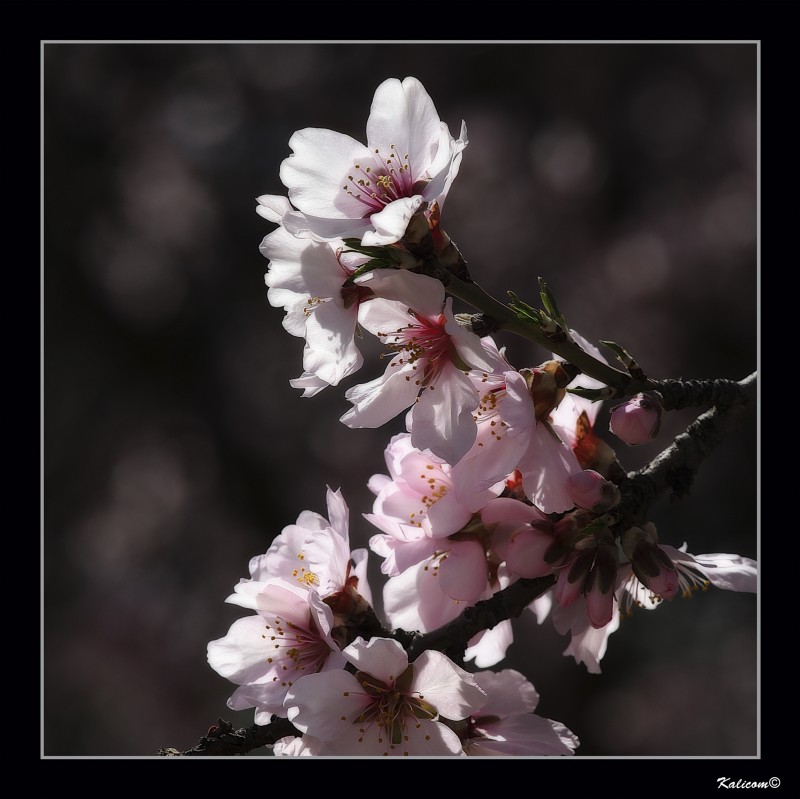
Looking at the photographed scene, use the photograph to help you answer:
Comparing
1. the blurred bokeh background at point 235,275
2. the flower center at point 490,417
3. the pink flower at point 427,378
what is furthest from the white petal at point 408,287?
the blurred bokeh background at point 235,275

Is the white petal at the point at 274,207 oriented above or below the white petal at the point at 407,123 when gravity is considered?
below

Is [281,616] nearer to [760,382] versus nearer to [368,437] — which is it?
[760,382]

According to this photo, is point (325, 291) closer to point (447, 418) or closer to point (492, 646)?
point (447, 418)

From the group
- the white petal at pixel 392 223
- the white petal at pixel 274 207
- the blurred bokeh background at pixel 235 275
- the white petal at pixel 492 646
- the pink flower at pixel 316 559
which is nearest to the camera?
the white petal at pixel 392 223

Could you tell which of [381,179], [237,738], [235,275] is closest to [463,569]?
[237,738]

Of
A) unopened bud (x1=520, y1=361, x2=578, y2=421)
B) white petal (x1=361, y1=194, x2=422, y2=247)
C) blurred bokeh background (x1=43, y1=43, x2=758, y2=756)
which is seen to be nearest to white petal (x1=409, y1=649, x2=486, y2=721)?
unopened bud (x1=520, y1=361, x2=578, y2=421)

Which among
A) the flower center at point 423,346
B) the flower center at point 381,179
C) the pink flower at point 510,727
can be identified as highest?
the flower center at point 381,179

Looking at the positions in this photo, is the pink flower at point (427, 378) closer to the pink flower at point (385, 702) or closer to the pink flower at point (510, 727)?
the pink flower at point (385, 702)

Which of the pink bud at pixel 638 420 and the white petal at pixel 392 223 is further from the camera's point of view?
the pink bud at pixel 638 420

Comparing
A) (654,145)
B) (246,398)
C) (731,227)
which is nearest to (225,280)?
(246,398)
